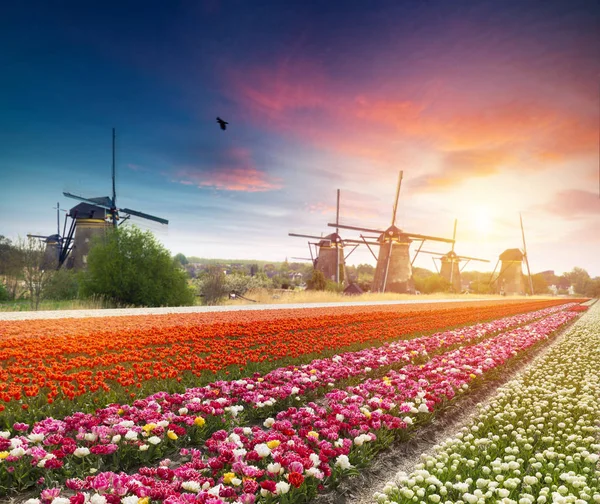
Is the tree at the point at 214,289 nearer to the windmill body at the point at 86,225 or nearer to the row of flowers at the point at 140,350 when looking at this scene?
the row of flowers at the point at 140,350

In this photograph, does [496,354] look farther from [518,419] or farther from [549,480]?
[549,480]

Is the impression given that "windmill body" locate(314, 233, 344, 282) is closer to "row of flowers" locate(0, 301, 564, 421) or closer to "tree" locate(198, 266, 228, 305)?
"tree" locate(198, 266, 228, 305)

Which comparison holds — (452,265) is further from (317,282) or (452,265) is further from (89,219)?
(89,219)

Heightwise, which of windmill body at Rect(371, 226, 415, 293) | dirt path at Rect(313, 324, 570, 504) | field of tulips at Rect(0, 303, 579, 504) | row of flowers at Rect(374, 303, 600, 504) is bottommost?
dirt path at Rect(313, 324, 570, 504)

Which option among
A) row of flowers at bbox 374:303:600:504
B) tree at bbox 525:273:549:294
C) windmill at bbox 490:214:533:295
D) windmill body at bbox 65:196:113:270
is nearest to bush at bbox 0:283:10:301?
windmill body at bbox 65:196:113:270

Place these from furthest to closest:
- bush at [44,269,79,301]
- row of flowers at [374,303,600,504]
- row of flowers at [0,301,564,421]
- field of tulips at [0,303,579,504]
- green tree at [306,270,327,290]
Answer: green tree at [306,270,327,290] < bush at [44,269,79,301] < row of flowers at [0,301,564,421] < row of flowers at [374,303,600,504] < field of tulips at [0,303,579,504]

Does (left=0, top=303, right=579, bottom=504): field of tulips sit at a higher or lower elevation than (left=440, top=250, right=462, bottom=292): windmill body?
lower

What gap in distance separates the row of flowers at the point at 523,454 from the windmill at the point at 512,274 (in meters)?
65.8

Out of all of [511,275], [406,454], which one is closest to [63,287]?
[406,454]

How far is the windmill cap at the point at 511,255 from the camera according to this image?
68.8 meters

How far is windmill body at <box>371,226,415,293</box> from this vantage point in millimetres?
45375

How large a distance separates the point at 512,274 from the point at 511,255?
334cm

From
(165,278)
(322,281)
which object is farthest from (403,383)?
(322,281)

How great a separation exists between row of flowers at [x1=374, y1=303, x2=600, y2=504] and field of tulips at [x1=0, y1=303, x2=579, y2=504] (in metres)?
0.63
